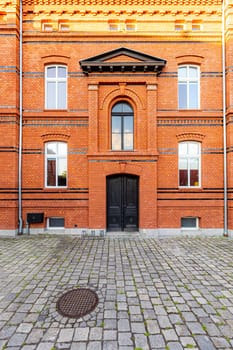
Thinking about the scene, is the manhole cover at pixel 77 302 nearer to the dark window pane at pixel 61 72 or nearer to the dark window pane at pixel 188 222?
the dark window pane at pixel 188 222

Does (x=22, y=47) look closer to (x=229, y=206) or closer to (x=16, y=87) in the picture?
(x=16, y=87)

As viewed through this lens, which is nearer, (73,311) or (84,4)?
(73,311)

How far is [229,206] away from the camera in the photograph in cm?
880

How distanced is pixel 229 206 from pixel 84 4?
11.6 metres

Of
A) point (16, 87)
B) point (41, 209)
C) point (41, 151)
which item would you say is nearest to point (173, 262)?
point (41, 209)

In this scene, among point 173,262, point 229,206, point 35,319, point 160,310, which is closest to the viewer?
point 35,319

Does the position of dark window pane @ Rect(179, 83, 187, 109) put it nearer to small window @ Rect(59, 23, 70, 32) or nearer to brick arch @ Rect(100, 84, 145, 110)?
brick arch @ Rect(100, 84, 145, 110)

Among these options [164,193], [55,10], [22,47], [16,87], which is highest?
[55,10]

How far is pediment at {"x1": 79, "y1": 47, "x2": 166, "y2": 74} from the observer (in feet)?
28.3

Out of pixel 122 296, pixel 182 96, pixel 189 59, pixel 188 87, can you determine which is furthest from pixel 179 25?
pixel 122 296

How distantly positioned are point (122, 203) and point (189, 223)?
3281mm

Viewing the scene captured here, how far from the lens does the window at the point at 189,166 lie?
30.0 feet

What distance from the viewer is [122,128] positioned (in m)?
9.19

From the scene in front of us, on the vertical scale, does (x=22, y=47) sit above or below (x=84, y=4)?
below
